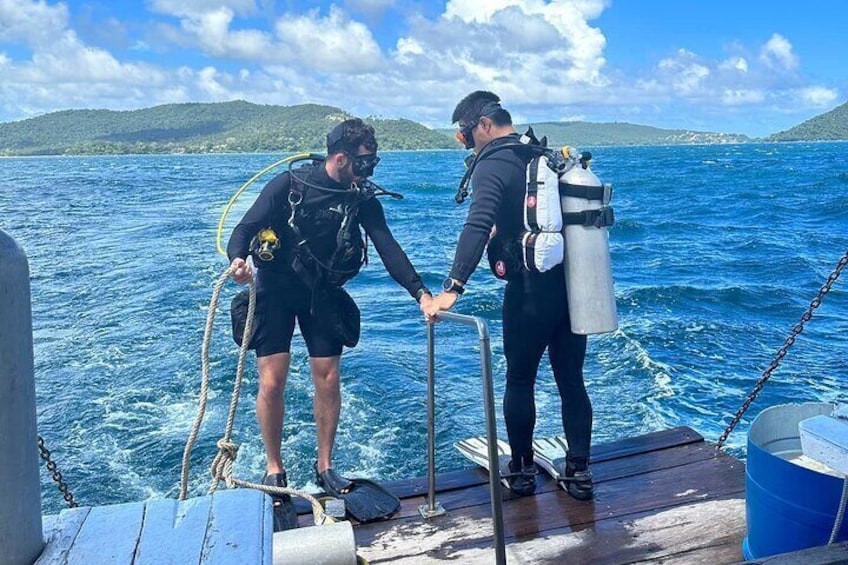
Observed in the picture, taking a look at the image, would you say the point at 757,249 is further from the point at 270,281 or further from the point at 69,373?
the point at 270,281

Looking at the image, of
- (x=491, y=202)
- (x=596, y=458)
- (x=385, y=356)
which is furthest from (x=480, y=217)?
(x=385, y=356)

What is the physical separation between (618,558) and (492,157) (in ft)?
6.49

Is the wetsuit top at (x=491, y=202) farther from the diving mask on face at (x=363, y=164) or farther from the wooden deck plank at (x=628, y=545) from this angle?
the wooden deck plank at (x=628, y=545)

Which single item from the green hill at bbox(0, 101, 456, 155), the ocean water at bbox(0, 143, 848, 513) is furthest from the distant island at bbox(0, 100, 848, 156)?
the ocean water at bbox(0, 143, 848, 513)

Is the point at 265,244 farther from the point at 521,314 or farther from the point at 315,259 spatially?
the point at 521,314

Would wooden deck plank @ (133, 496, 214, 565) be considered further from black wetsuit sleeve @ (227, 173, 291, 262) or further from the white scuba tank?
the white scuba tank

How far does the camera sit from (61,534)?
178cm

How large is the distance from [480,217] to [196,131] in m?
169

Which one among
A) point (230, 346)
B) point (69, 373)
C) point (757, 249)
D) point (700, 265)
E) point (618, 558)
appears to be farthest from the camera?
point (757, 249)

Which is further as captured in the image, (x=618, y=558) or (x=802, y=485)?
(x=618, y=558)

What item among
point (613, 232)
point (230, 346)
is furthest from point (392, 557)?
point (613, 232)

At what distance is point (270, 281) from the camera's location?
13.7 ft

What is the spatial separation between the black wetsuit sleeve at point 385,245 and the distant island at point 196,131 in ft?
400

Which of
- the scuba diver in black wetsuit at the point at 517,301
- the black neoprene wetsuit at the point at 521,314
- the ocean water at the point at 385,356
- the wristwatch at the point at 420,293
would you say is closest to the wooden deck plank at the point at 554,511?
the scuba diver in black wetsuit at the point at 517,301
